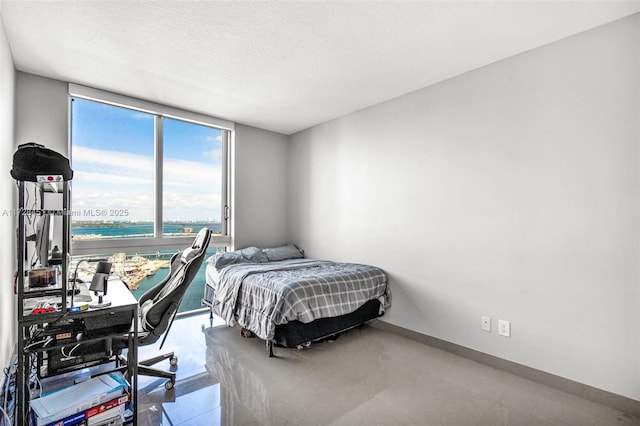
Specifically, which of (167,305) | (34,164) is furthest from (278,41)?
(167,305)

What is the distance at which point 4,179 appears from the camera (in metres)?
2.31

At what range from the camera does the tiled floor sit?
1.94 metres

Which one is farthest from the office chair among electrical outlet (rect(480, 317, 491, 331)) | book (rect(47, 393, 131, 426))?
electrical outlet (rect(480, 317, 491, 331))

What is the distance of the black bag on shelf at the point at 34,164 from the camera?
147cm

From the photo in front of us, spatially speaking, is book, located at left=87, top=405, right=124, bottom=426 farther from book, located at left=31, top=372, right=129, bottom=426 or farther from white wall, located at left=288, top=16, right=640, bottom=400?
white wall, located at left=288, top=16, right=640, bottom=400

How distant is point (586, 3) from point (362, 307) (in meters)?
2.96

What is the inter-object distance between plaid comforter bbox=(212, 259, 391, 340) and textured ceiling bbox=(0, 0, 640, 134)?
1951 millimetres

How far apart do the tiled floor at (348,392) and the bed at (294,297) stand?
0.73 ft

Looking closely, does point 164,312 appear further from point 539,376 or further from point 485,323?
point 539,376

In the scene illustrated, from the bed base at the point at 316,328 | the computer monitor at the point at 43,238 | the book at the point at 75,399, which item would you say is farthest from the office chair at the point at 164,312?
the bed base at the point at 316,328

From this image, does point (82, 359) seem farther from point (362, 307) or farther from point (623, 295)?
point (623, 295)

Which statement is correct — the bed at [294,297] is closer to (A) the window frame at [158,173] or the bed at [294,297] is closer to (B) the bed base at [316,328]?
(B) the bed base at [316,328]

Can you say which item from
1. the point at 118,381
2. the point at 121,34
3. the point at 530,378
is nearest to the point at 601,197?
the point at 530,378

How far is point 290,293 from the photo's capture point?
2.72 meters
